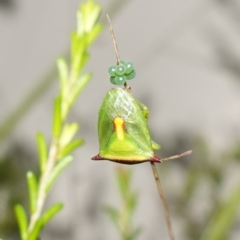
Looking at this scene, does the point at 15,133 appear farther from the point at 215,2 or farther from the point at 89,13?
the point at 89,13

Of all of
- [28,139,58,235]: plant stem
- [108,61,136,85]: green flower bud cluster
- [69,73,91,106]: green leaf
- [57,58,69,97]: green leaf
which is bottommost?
[28,139,58,235]: plant stem

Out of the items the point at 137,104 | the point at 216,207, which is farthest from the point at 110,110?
the point at 216,207

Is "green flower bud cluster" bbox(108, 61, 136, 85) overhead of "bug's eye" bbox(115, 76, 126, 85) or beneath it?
overhead

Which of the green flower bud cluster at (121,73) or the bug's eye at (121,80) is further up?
the green flower bud cluster at (121,73)

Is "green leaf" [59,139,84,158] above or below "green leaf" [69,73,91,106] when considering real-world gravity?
below

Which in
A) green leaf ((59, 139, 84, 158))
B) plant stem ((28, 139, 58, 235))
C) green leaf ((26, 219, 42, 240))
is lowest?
green leaf ((26, 219, 42, 240))
